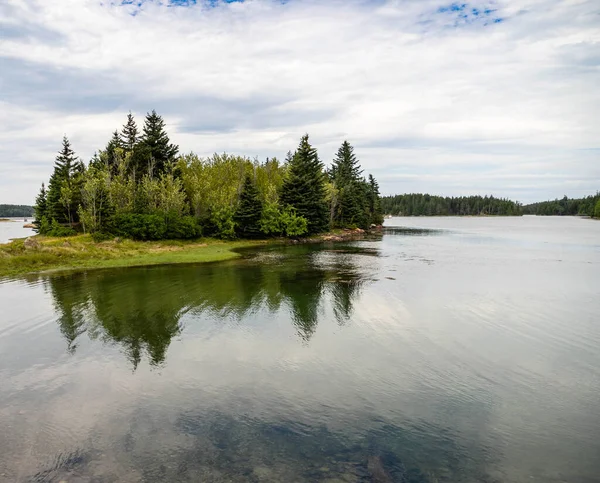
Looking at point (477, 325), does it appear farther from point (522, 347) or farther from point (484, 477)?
point (484, 477)

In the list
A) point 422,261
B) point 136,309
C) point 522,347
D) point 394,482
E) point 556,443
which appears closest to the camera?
point 394,482

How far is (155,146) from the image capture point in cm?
7012

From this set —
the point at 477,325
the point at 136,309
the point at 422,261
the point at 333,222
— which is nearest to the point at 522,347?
the point at 477,325

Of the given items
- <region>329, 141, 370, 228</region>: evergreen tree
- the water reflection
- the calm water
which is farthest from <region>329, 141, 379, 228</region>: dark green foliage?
the calm water

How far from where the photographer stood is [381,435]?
9.62 m

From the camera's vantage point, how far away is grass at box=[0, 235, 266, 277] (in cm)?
3522

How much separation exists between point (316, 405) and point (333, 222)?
8117 cm

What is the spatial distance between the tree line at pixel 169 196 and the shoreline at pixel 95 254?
13.7ft

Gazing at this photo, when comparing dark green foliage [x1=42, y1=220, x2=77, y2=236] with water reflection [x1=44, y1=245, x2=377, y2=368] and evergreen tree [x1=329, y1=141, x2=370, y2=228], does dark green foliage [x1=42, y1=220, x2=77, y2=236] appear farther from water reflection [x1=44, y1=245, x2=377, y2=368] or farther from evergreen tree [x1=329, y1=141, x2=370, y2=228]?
evergreen tree [x1=329, y1=141, x2=370, y2=228]

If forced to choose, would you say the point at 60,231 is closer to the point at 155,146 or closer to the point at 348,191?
the point at 155,146

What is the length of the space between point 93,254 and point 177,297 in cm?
2167

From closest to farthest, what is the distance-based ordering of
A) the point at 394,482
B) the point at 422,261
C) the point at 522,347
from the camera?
the point at 394,482
the point at 522,347
the point at 422,261

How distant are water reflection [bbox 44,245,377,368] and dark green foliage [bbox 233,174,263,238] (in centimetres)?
2569

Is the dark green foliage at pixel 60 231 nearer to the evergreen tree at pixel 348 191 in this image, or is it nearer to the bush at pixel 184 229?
the bush at pixel 184 229
